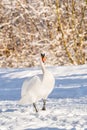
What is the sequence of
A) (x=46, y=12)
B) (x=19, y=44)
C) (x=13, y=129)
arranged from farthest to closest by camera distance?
(x=19, y=44) → (x=46, y=12) → (x=13, y=129)

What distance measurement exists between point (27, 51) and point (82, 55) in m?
2.74

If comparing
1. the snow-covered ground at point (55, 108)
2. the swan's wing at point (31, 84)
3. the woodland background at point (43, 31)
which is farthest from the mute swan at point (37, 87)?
the woodland background at point (43, 31)

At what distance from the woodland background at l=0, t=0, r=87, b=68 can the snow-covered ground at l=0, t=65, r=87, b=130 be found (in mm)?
7130

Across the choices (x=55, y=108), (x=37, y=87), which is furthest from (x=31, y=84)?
(x=55, y=108)

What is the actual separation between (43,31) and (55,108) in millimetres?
13758

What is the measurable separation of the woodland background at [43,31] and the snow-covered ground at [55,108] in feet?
23.4

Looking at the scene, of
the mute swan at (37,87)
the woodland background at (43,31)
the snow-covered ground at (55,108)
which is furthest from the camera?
the woodland background at (43,31)

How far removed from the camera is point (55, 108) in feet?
26.6

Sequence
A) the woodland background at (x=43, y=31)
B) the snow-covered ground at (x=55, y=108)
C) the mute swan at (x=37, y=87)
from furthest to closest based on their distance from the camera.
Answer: the woodland background at (x=43, y=31)
the mute swan at (x=37, y=87)
the snow-covered ground at (x=55, y=108)

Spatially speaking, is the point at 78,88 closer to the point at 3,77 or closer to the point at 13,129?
the point at 3,77

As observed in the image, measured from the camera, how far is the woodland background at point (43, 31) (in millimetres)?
20688

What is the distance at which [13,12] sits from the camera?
69.8 feet

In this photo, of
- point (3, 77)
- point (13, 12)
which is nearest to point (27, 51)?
point (13, 12)

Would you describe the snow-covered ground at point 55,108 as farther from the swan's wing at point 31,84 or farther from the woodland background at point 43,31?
the woodland background at point 43,31
